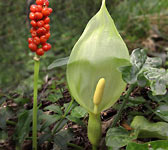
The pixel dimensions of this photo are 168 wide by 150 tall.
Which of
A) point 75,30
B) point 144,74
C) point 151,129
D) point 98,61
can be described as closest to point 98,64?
point 98,61

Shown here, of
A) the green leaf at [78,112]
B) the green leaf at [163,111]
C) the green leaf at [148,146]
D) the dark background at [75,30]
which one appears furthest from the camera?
the dark background at [75,30]

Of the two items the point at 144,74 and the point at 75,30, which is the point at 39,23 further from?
the point at 75,30

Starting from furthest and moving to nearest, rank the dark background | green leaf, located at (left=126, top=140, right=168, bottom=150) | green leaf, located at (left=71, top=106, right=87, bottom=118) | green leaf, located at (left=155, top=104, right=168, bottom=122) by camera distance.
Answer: the dark background
green leaf, located at (left=71, top=106, right=87, bottom=118)
green leaf, located at (left=155, top=104, right=168, bottom=122)
green leaf, located at (left=126, top=140, right=168, bottom=150)

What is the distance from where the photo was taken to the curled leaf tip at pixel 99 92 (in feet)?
2.17

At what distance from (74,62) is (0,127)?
13.1 inches

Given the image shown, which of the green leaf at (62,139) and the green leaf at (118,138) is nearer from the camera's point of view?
the green leaf at (118,138)

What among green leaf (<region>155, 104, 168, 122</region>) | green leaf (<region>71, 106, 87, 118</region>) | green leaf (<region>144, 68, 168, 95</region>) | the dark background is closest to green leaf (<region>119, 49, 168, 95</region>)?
green leaf (<region>144, 68, 168, 95</region>)

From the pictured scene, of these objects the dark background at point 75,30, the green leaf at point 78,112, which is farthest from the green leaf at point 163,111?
the dark background at point 75,30

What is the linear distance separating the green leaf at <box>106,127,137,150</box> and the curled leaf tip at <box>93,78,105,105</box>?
0.31 ft

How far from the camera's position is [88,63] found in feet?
2.25

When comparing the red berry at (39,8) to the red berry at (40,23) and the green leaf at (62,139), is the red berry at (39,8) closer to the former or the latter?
the red berry at (40,23)

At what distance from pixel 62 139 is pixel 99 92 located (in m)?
0.23

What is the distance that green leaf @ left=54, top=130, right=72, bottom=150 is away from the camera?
77 cm

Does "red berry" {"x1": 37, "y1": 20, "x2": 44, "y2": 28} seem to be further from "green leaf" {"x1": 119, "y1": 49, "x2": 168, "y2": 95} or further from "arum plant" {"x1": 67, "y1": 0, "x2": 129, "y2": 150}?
"green leaf" {"x1": 119, "y1": 49, "x2": 168, "y2": 95}
